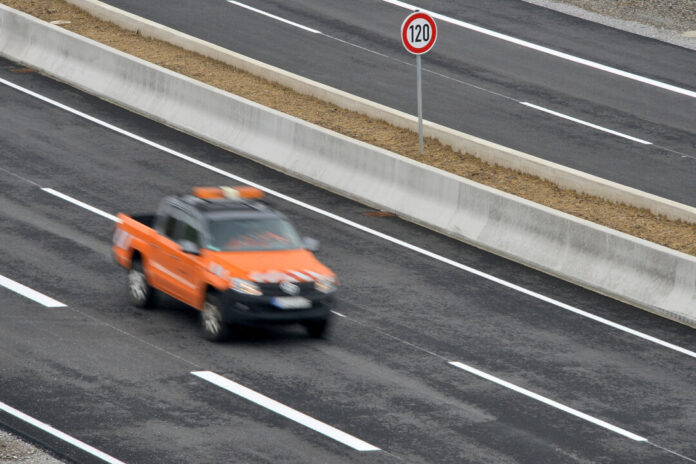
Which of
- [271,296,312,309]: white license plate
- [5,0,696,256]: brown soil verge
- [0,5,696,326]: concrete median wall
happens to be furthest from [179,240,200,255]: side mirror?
[5,0,696,256]: brown soil verge

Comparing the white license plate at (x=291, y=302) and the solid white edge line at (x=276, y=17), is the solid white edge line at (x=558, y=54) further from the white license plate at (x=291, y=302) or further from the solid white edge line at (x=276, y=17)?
the white license plate at (x=291, y=302)

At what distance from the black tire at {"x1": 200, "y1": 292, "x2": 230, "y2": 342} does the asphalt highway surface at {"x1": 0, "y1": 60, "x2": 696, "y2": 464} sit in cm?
21

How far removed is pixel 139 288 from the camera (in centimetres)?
1744

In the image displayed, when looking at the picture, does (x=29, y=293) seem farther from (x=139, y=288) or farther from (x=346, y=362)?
(x=346, y=362)

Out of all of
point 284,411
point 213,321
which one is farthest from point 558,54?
point 284,411

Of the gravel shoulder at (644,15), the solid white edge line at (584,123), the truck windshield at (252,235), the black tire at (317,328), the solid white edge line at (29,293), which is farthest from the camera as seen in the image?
the gravel shoulder at (644,15)

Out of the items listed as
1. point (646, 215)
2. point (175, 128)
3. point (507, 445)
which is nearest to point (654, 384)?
point (507, 445)

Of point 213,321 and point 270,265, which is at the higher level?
point 270,265

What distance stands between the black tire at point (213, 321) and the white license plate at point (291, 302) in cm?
69

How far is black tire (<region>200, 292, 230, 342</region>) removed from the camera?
52.3 feet

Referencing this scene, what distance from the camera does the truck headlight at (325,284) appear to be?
16.2 meters

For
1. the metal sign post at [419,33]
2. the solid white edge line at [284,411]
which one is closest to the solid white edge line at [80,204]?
the metal sign post at [419,33]

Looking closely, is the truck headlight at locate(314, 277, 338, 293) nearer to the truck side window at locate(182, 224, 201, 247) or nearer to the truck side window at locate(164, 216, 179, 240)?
the truck side window at locate(182, 224, 201, 247)

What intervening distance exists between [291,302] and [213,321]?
1.05 meters
